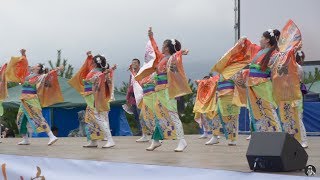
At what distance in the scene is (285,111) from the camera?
7.49m

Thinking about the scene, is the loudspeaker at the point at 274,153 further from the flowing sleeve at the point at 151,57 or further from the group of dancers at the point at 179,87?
the flowing sleeve at the point at 151,57

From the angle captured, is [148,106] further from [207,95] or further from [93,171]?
[93,171]

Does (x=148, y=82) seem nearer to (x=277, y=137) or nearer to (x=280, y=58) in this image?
(x=280, y=58)

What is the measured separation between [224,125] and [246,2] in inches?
166

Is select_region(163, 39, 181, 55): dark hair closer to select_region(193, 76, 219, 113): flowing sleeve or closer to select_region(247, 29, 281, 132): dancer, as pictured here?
select_region(247, 29, 281, 132): dancer

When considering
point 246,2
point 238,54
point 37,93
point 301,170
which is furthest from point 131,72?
point 301,170

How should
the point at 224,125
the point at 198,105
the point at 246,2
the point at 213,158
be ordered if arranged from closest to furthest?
the point at 213,158 < the point at 224,125 < the point at 198,105 < the point at 246,2

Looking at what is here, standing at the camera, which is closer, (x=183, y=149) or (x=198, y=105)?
(x=183, y=149)

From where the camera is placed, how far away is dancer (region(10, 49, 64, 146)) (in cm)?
911

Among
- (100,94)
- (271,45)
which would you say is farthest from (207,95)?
(271,45)

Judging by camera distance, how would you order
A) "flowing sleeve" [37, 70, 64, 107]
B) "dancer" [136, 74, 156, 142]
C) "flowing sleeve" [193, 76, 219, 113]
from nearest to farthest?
"dancer" [136, 74, 156, 142]
"flowing sleeve" [37, 70, 64, 107]
"flowing sleeve" [193, 76, 219, 113]

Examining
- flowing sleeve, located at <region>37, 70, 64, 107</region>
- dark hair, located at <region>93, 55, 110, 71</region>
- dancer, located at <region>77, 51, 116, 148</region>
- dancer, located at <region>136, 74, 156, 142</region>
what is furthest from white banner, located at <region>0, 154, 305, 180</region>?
flowing sleeve, located at <region>37, 70, 64, 107</region>

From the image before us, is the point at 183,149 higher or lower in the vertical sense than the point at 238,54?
lower

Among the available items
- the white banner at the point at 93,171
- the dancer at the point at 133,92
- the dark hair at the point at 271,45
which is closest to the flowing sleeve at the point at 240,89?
the dark hair at the point at 271,45
